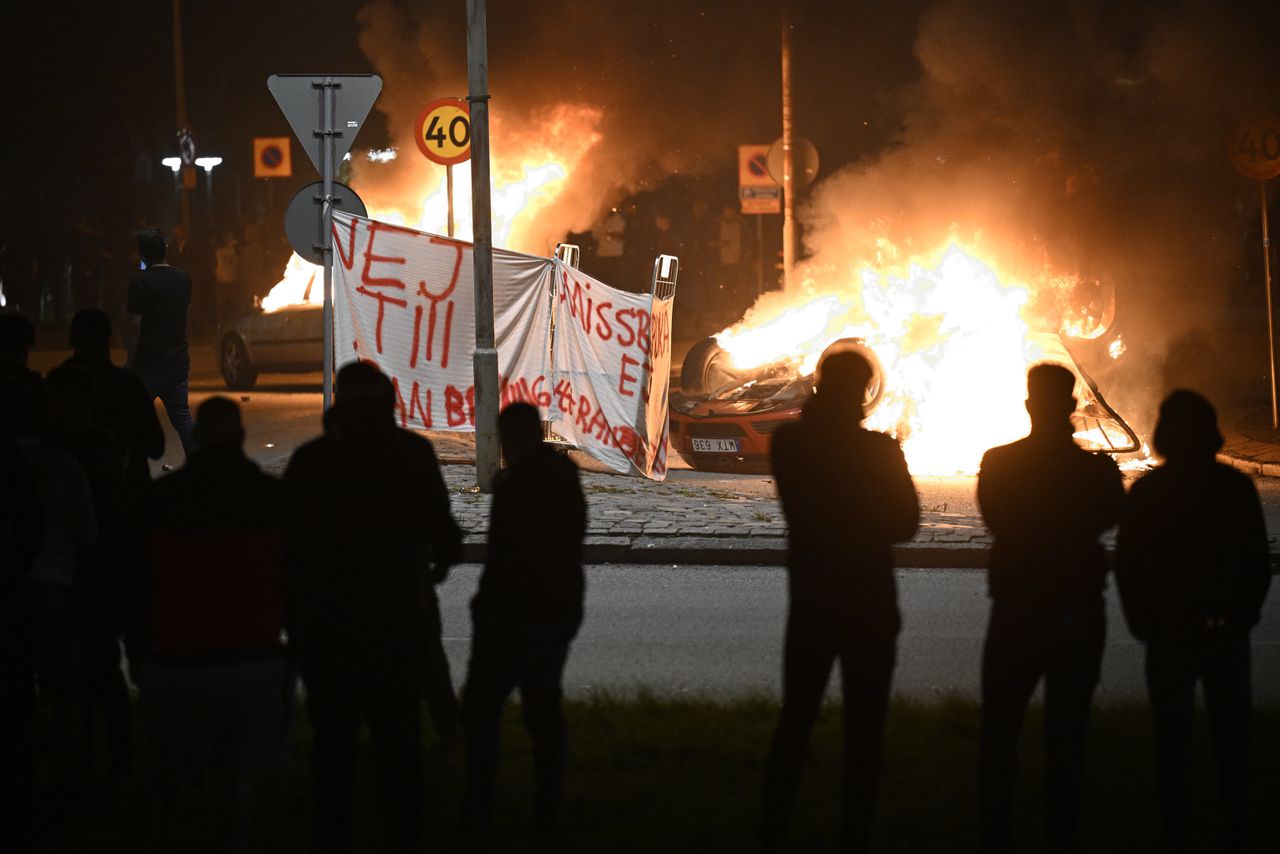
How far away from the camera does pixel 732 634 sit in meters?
8.46

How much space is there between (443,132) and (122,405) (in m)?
7.96

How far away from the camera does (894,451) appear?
4906 mm

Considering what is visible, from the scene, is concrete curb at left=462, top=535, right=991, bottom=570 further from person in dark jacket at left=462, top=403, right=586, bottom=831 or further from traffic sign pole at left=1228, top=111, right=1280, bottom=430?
traffic sign pole at left=1228, top=111, right=1280, bottom=430

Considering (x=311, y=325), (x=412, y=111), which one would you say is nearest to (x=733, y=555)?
(x=311, y=325)

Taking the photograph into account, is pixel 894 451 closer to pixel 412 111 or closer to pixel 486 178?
pixel 486 178

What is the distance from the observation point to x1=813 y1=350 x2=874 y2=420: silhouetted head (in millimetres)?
4852

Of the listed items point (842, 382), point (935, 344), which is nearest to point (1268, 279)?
point (935, 344)

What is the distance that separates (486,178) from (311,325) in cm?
999

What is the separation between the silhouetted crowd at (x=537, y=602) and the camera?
14.9 ft

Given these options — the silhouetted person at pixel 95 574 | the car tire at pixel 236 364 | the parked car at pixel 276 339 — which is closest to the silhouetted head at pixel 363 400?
the silhouetted person at pixel 95 574

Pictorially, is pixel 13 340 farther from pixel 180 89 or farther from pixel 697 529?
pixel 180 89

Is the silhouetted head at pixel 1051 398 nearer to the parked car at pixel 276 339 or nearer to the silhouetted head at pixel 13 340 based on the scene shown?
the silhouetted head at pixel 13 340

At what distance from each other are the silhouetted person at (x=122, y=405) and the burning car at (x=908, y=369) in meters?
7.39

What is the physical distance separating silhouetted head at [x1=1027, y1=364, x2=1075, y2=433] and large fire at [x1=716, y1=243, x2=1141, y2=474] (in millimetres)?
9331
